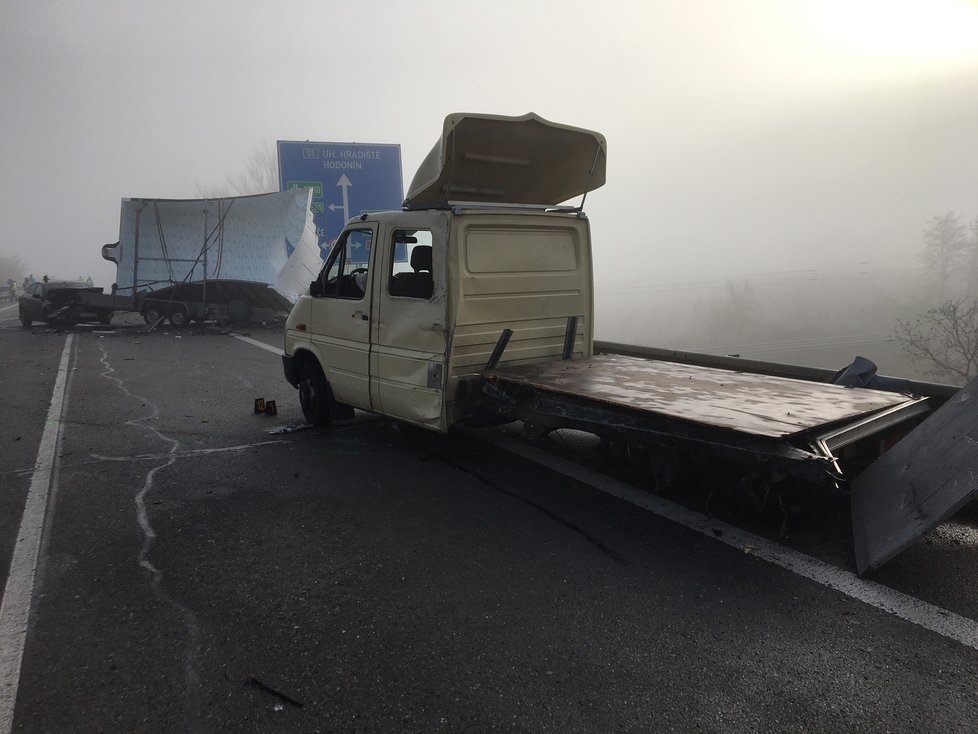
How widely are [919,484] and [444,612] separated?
2550mm

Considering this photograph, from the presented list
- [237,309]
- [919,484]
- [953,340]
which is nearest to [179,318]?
[237,309]

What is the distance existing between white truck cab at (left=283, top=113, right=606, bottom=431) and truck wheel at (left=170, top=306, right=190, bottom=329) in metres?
14.6

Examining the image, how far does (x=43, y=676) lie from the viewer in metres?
2.65

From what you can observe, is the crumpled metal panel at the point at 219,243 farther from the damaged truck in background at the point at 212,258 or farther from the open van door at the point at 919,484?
the open van door at the point at 919,484

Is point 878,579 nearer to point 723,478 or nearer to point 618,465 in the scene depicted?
point 723,478

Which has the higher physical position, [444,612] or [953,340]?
[953,340]

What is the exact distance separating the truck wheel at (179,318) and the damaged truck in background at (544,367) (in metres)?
14.0

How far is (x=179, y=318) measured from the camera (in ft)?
63.3

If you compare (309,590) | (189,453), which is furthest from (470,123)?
(189,453)

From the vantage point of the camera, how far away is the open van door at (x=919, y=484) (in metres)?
3.07

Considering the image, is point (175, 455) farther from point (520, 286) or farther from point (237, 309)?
point (237, 309)

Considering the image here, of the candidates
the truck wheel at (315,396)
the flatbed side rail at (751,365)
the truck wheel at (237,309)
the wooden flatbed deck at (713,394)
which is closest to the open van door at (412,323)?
the wooden flatbed deck at (713,394)

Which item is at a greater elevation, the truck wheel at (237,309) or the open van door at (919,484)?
the truck wheel at (237,309)

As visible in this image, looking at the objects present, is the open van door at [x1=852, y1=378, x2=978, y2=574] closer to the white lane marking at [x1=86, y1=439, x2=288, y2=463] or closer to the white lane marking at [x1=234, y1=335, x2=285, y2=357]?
the white lane marking at [x1=86, y1=439, x2=288, y2=463]
